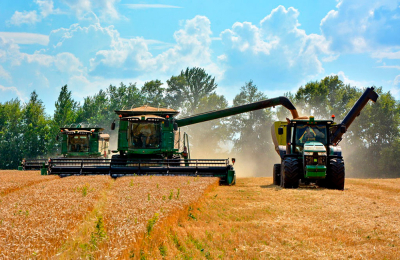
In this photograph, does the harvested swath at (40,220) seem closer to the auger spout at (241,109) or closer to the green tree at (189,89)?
the auger spout at (241,109)

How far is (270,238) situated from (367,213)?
12.0 feet

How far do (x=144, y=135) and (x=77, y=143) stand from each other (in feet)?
33.1

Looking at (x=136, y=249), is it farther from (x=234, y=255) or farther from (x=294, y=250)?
(x=294, y=250)

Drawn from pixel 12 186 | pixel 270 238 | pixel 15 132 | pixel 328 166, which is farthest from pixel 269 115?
pixel 270 238

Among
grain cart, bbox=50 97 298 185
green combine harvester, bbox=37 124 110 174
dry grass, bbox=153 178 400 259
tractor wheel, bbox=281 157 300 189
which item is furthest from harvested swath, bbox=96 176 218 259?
green combine harvester, bbox=37 124 110 174

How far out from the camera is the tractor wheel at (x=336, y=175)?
14.8 metres

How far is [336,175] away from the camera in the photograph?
14.8 metres

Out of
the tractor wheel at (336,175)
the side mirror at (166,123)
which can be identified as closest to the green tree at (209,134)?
the side mirror at (166,123)

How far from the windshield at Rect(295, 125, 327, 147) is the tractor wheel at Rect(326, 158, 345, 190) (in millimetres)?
1317

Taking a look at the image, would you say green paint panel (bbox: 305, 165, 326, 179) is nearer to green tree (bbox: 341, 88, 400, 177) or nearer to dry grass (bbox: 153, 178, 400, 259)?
dry grass (bbox: 153, 178, 400, 259)

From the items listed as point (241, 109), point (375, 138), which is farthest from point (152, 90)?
point (241, 109)

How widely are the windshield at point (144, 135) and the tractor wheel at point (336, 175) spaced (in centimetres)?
809

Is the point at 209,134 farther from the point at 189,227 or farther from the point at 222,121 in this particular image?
the point at 189,227

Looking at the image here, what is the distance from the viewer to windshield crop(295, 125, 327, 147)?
16.0 meters
